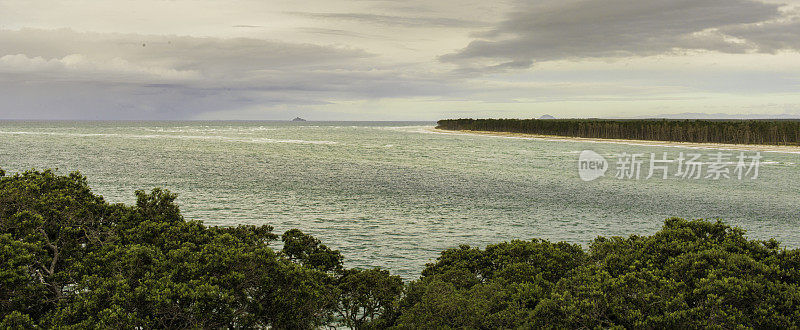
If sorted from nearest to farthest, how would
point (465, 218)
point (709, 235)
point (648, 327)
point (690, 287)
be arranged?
1. point (648, 327)
2. point (690, 287)
3. point (709, 235)
4. point (465, 218)

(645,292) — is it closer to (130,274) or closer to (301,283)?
(301,283)

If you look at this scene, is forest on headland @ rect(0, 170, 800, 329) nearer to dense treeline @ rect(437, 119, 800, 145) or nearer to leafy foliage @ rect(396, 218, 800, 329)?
leafy foliage @ rect(396, 218, 800, 329)

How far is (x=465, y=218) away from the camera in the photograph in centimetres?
3306

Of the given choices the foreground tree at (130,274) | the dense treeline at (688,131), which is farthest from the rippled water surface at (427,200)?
the dense treeline at (688,131)

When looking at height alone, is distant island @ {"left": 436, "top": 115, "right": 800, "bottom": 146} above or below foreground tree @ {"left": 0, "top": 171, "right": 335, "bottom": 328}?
above

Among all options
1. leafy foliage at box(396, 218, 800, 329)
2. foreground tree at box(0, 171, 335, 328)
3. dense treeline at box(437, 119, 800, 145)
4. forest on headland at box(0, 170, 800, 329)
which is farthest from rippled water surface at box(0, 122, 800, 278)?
dense treeline at box(437, 119, 800, 145)

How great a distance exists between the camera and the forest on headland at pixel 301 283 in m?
10.2

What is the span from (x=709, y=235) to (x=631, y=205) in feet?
87.8

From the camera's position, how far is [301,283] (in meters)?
11.9

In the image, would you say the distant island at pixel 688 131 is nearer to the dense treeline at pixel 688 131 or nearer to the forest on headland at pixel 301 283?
the dense treeline at pixel 688 131

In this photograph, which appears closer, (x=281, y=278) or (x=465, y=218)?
(x=281, y=278)

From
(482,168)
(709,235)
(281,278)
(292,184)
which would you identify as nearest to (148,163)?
(292,184)

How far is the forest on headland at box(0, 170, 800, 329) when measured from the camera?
400 inches

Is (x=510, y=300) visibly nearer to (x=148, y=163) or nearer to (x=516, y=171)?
(x=516, y=171)
